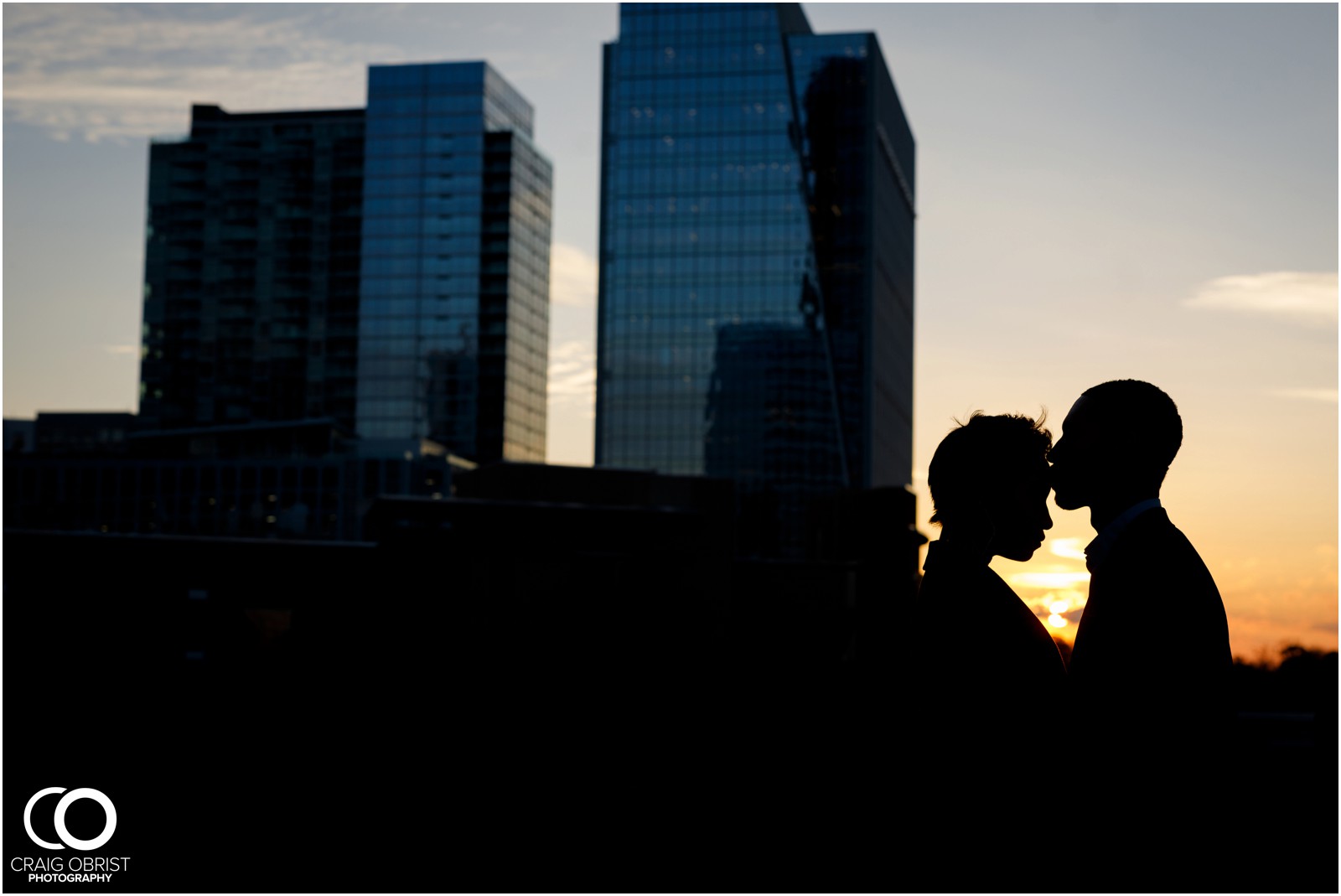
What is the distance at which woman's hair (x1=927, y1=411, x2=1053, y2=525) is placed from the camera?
2898 mm

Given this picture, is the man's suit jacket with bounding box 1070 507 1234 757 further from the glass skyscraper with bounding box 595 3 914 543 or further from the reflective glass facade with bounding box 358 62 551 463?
the reflective glass facade with bounding box 358 62 551 463

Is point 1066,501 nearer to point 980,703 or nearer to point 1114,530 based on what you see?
point 1114,530

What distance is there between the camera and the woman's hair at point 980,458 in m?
2.90

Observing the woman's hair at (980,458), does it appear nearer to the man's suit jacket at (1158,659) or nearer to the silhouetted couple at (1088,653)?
the silhouetted couple at (1088,653)

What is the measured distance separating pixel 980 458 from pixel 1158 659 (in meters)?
0.69

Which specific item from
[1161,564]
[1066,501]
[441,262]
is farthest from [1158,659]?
[441,262]

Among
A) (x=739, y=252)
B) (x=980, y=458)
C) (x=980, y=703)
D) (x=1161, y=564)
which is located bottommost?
(x=980, y=703)

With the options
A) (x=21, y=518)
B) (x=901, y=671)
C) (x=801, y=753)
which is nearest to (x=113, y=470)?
(x=21, y=518)

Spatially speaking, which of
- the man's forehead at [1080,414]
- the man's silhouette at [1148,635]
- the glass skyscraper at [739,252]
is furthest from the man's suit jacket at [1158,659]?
the glass skyscraper at [739,252]

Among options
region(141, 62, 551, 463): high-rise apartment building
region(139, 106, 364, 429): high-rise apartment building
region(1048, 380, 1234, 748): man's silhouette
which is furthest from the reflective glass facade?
region(1048, 380, 1234, 748): man's silhouette

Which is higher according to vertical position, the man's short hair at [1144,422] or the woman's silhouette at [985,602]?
the man's short hair at [1144,422]

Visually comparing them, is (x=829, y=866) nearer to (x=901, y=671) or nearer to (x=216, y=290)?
(x=901, y=671)

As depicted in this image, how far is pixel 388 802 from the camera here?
10.2 metres

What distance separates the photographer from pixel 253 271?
14412 cm
